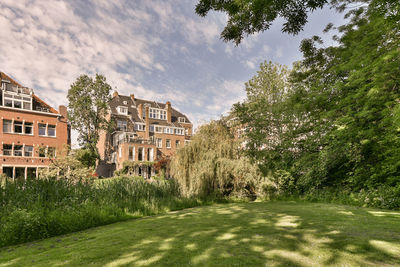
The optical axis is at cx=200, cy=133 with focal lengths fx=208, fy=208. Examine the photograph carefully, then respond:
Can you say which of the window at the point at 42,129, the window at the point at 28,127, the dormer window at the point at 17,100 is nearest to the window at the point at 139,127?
the window at the point at 42,129

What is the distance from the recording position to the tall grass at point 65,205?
19.6 ft

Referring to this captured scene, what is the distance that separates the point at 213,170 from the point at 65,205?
24.5ft

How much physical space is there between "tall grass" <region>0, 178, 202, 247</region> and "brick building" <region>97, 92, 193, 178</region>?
23.8 meters

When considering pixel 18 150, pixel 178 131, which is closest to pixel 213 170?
pixel 18 150

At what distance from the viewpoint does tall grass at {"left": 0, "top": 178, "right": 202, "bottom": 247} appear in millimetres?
5988

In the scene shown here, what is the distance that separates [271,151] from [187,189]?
21.4 feet

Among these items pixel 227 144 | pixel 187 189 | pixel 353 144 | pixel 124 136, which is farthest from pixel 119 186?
pixel 124 136

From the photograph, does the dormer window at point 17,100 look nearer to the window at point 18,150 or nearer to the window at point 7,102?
the window at point 7,102

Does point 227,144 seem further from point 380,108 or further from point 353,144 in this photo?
point 380,108

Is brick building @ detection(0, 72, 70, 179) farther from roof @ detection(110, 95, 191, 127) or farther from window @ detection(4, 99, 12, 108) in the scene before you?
roof @ detection(110, 95, 191, 127)

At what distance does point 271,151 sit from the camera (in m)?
14.5

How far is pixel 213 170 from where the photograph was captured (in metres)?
12.3

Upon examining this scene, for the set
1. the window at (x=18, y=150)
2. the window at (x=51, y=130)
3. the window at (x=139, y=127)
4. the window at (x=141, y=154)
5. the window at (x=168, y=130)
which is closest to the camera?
the window at (x=18, y=150)

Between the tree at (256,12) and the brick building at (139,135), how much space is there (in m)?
29.9
